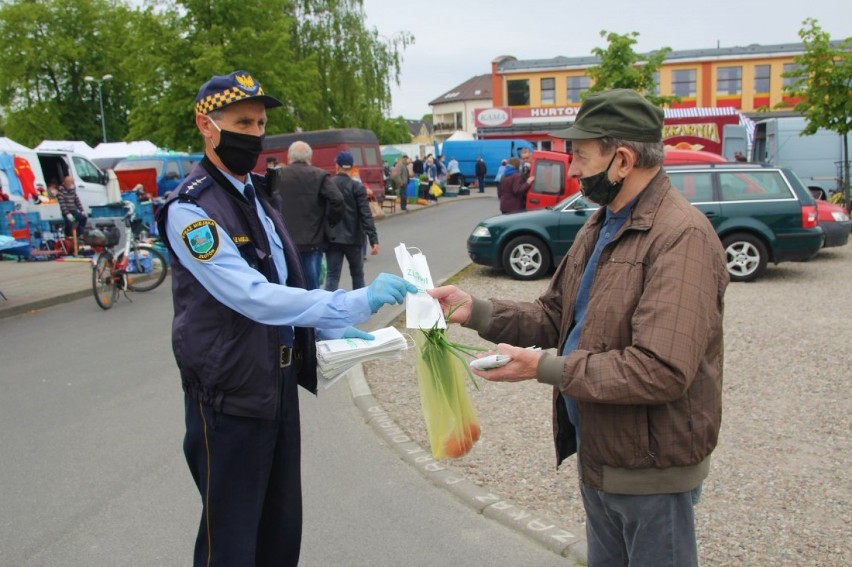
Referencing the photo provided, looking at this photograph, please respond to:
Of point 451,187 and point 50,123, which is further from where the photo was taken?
point 50,123

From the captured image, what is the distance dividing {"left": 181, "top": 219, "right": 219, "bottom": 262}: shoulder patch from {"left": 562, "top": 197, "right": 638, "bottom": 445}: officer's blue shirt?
1.23 m

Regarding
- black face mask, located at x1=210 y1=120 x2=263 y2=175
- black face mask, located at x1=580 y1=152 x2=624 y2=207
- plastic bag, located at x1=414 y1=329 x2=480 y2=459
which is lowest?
plastic bag, located at x1=414 y1=329 x2=480 y2=459

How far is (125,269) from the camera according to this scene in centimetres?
1179

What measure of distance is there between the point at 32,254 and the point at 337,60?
19070 millimetres

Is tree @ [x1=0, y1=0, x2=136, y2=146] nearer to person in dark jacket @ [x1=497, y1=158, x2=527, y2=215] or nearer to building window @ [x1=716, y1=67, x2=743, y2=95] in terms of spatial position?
building window @ [x1=716, y1=67, x2=743, y2=95]

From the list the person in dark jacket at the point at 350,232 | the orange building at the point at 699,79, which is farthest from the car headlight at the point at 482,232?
the orange building at the point at 699,79

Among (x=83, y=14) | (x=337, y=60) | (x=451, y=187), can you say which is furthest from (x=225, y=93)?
(x=83, y=14)

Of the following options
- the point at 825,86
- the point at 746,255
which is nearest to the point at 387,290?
the point at 746,255

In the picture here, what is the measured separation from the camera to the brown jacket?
205 cm

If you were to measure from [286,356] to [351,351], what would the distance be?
0.25 metres

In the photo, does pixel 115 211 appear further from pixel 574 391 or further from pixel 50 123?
pixel 50 123

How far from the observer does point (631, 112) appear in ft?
7.25

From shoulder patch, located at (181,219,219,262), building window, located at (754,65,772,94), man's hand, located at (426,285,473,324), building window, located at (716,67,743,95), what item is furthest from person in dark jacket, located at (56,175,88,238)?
building window, located at (754,65,772,94)

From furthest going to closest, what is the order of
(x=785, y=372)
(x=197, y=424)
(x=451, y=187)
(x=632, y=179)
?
(x=451, y=187) < (x=785, y=372) < (x=197, y=424) < (x=632, y=179)
